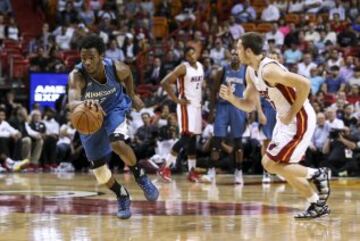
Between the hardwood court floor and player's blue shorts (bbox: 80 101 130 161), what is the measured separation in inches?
21.2

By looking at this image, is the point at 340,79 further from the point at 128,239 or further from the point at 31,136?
the point at 128,239

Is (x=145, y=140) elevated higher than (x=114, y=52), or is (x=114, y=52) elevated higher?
(x=114, y=52)

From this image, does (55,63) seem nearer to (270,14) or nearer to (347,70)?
(270,14)

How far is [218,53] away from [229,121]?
23.2ft

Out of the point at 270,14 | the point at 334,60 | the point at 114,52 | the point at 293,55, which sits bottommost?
the point at 334,60

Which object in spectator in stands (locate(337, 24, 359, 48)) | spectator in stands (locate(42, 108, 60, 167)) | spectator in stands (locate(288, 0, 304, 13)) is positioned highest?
spectator in stands (locate(288, 0, 304, 13))

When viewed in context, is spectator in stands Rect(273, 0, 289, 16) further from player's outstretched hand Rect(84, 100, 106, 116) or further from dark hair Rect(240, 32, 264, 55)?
player's outstretched hand Rect(84, 100, 106, 116)

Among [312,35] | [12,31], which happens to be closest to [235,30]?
[312,35]

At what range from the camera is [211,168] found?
45.1 ft

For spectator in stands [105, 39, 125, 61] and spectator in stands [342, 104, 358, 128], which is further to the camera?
spectator in stands [105, 39, 125, 61]

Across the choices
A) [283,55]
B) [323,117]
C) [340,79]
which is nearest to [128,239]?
[323,117]

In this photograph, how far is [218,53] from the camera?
1953 centimetres

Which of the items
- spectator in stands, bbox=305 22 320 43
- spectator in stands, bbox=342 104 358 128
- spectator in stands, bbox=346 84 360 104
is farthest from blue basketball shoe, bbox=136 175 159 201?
spectator in stands, bbox=305 22 320 43

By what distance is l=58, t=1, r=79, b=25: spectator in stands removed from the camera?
22203 millimetres
